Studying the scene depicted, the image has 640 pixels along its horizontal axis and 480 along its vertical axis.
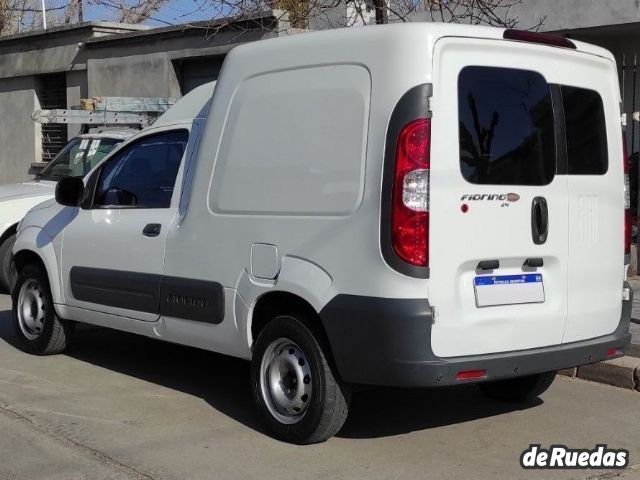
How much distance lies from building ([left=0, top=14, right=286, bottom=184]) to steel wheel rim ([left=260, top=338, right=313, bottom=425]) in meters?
9.14

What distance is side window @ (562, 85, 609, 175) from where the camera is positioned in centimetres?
562

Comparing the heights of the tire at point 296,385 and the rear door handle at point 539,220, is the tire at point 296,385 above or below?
below

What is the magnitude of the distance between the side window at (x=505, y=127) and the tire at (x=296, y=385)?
1.29 metres

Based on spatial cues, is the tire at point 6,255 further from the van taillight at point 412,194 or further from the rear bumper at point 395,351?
the van taillight at point 412,194

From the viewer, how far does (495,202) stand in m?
5.19

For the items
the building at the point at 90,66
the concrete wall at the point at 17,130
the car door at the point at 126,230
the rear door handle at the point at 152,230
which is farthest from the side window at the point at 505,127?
the concrete wall at the point at 17,130

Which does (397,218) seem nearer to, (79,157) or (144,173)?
(144,173)

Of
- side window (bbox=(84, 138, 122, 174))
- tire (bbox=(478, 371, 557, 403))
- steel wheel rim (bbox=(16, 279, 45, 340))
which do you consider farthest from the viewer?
side window (bbox=(84, 138, 122, 174))

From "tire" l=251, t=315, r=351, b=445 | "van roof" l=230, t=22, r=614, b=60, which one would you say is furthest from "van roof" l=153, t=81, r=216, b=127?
"tire" l=251, t=315, r=351, b=445

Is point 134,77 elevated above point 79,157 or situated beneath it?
elevated above

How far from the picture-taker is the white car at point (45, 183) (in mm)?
10664

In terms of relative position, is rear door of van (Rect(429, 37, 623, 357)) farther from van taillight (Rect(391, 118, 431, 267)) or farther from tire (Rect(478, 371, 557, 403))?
tire (Rect(478, 371, 557, 403))

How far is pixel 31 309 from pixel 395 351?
4117 mm

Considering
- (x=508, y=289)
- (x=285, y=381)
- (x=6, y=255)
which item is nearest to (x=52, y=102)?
(x=6, y=255)
